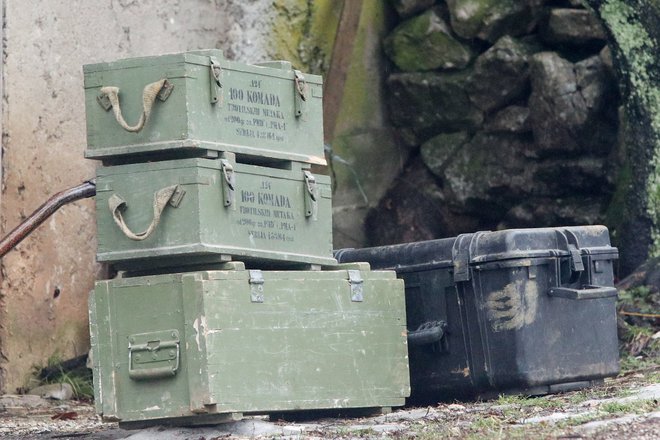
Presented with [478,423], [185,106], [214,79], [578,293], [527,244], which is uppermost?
[214,79]

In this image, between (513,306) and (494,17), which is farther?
(494,17)

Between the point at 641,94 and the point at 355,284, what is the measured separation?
8.07ft

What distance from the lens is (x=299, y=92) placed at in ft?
16.8

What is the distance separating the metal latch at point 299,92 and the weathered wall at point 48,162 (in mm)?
2027

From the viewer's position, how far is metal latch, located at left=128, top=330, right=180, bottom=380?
4668mm

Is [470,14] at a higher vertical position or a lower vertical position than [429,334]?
higher

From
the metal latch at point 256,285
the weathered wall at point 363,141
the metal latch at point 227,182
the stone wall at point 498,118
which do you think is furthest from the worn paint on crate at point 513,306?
the weathered wall at point 363,141

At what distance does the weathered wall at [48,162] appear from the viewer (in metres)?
6.50

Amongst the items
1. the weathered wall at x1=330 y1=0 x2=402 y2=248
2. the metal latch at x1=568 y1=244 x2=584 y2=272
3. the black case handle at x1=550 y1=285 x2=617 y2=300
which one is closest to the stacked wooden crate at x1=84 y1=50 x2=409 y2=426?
the black case handle at x1=550 y1=285 x2=617 y2=300

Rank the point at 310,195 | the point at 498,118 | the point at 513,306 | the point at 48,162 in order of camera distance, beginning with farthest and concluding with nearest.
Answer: the point at 498,118
the point at 48,162
the point at 513,306
the point at 310,195

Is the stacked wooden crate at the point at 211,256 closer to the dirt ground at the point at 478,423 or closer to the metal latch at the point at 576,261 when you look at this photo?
the dirt ground at the point at 478,423

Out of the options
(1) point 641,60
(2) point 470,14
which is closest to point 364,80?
(2) point 470,14

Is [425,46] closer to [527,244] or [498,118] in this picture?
[498,118]

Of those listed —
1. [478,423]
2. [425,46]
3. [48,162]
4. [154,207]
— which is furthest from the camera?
[425,46]
